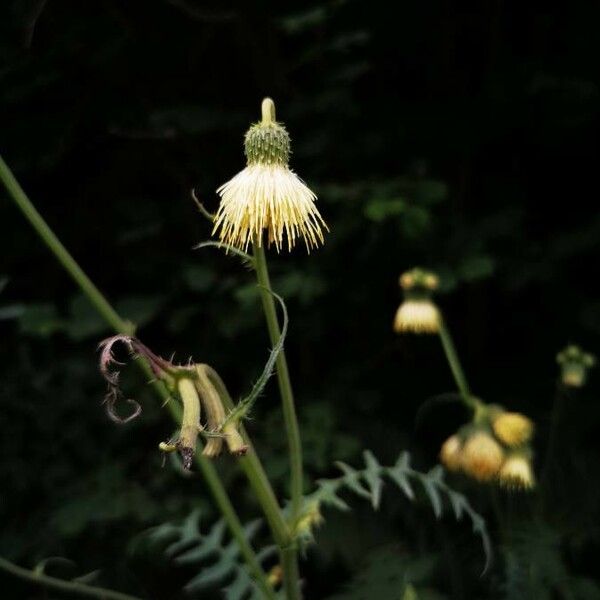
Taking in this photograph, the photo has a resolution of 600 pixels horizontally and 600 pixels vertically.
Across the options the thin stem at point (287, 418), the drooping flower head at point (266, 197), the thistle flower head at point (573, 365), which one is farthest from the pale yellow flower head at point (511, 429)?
the drooping flower head at point (266, 197)

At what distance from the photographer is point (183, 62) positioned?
8.87 ft

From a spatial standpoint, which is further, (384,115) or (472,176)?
(472,176)

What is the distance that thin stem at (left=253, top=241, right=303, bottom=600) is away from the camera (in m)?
1.01

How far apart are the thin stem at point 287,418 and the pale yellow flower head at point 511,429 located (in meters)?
0.66

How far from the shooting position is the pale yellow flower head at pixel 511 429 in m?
1.70

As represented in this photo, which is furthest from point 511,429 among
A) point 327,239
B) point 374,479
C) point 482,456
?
point 327,239

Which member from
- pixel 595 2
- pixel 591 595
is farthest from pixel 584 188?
pixel 591 595

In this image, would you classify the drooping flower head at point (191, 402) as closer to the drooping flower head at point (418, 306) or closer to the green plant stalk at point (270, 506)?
the green plant stalk at point (270, 506)

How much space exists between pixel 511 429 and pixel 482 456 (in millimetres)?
77

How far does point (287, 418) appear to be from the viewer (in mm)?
1096

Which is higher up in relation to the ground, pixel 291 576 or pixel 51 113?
pixel 51 113

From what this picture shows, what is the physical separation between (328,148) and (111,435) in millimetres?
1085

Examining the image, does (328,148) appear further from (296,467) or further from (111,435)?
(296,467)

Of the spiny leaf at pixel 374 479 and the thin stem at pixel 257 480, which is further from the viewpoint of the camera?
the spiny leaf at pixel 374 479
